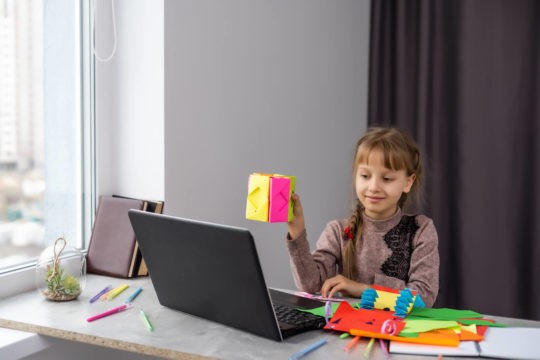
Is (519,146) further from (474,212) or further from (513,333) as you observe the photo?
(513,333)

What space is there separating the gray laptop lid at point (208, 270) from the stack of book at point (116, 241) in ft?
1.05

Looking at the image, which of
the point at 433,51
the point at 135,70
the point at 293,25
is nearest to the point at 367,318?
the point at 135,70

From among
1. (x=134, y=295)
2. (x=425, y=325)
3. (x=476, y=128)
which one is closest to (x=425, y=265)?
(x=425, y=325)

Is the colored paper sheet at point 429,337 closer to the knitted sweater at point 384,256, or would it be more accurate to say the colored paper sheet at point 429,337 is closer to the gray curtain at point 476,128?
the knitted sweater at point 384,256

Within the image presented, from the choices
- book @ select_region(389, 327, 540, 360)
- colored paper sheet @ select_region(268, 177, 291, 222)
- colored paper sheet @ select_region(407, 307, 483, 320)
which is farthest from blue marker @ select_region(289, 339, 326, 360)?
colored paper sheet @ select_region(268, 177, 291, 222)

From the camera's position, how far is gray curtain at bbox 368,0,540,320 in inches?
100

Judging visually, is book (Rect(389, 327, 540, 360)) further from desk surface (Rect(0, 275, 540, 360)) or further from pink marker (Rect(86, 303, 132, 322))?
pink marker (Rect(86, 303, 132, 322))

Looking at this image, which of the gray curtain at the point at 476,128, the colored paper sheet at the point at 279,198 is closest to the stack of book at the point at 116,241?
the colored paper sheet at the point at 279,198

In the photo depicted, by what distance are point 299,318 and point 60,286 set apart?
1.84 feet

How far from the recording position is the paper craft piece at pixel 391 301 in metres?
1.26

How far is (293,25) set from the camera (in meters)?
2.32

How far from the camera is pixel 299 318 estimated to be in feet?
4.02

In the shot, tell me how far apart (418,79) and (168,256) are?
5.90 ft

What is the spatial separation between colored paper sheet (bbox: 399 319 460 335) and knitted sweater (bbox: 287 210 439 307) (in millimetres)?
368
